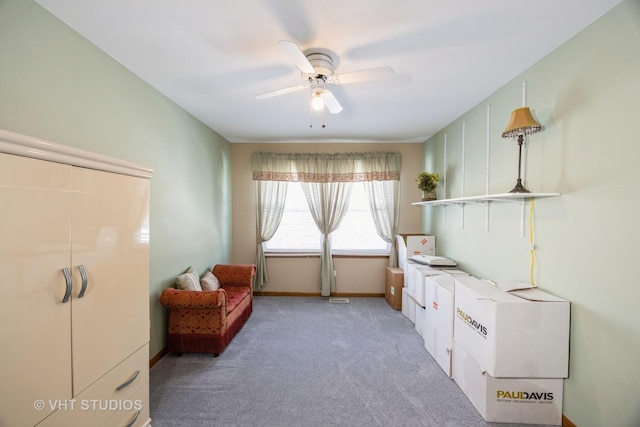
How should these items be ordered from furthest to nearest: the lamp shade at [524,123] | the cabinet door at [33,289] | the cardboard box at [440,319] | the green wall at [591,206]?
1. the cardboard box at [440,319]
2. the lamp shade at [524,123]
3. the green wall at [591,206]
4. the cabinet door at [33,289]

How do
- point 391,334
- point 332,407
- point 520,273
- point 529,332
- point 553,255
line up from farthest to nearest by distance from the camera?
point 391,334 < point 520,273 < point 332,407 < point 553,255 < point 529,332

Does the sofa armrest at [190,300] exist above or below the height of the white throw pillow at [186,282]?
below

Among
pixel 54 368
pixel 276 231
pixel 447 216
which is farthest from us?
pixel 276 231

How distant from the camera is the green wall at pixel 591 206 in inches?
58.1

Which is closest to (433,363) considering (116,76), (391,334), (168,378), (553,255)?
(391,334)

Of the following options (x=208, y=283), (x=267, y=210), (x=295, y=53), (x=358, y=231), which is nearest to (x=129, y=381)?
(x=208, y=283)

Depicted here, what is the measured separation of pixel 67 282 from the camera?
1210 mm

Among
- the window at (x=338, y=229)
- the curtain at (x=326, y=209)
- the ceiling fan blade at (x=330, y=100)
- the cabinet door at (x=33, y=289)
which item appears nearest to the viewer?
the cabinet door at (x=33, y=289)

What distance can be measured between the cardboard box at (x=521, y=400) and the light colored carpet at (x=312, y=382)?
0.15 m

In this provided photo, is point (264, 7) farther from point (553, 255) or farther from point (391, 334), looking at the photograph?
point (391, 334)

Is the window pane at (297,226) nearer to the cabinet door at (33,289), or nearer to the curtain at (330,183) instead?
the curtain at (330,183)

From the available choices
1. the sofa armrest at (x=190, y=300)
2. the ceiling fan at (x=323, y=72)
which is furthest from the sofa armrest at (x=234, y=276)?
the ceiling fan at (x=323, y=72)

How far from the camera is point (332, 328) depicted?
3.45m

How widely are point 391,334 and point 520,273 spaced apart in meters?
1.63
